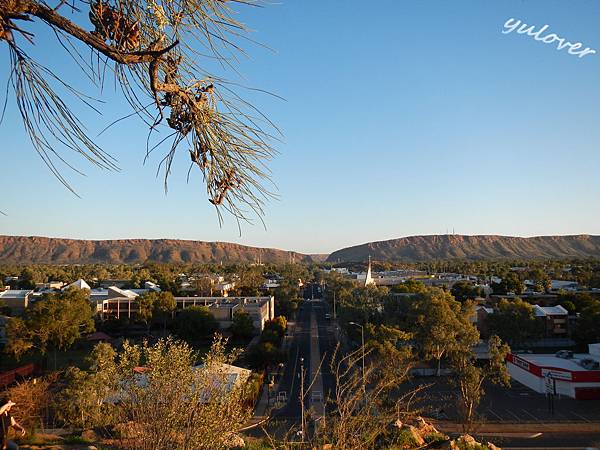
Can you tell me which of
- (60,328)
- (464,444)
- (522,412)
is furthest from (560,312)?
(60,328)

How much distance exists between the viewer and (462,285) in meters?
47.0

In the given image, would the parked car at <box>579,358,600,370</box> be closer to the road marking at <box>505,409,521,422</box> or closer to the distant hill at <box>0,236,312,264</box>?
the road marking at <box>505,409,521,422</box>

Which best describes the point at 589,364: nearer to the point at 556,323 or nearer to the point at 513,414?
the point at 513,414

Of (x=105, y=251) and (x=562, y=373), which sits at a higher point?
(x=105, y=251)

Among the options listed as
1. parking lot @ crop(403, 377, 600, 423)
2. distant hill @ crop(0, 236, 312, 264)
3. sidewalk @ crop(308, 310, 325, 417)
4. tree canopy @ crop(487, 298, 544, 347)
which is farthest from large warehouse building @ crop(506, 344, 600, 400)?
distant hill @ crop(0, 236, 312, 264)

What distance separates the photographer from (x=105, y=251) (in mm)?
168375

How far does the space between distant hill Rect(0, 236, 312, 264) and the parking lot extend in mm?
139958

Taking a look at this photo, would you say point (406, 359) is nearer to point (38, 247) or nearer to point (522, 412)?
point (522, 412)

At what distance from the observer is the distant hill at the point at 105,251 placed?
152125 millimetres

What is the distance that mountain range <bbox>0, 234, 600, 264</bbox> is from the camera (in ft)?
513

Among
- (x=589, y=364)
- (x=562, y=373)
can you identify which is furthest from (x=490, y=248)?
(x=562, y=373)

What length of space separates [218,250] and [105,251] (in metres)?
41.4

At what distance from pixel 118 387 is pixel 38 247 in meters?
173

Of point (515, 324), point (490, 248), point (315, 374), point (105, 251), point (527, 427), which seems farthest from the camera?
point (490, 248)
